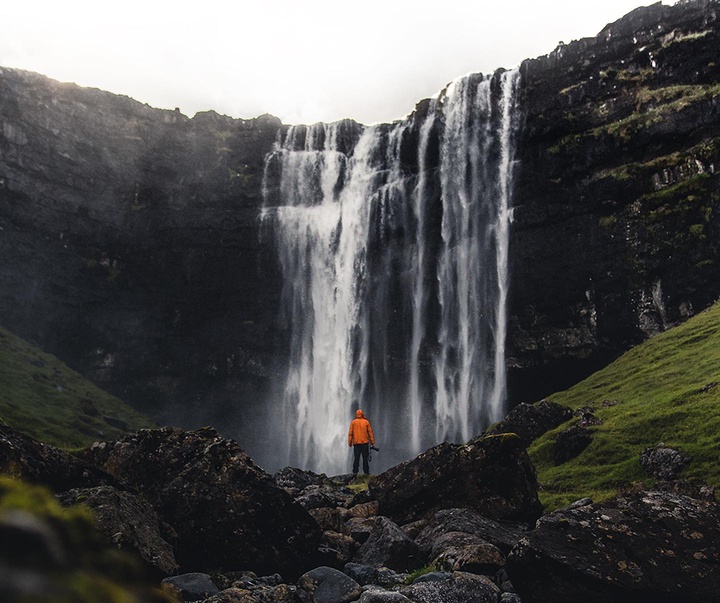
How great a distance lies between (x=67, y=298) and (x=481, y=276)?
44.6 meters

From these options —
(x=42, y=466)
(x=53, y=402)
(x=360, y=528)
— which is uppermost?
(x=53, y=402)

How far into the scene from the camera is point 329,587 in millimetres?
9328

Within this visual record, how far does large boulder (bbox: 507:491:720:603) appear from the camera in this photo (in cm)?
807

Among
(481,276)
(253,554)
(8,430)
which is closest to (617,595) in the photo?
(253,554)

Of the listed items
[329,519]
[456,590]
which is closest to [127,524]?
[456,590]

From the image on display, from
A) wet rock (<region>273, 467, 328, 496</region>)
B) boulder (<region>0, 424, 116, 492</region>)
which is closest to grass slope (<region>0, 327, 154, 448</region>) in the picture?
wet rock (<region>273, 467, 328, 496</region>)

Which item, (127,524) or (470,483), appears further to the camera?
(470,483)

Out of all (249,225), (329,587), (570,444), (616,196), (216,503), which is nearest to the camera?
(329,587)

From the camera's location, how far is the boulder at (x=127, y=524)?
28.1 feet

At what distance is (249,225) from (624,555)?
5726 centimetres

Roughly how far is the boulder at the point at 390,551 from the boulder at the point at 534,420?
42.4 ft

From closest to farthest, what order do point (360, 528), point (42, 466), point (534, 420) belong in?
point (42, 466), point (360, 528), point (534, 420)

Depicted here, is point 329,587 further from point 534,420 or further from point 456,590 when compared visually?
point 534,420

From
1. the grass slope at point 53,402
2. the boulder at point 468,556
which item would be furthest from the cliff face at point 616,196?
the boulder at point 468,556
